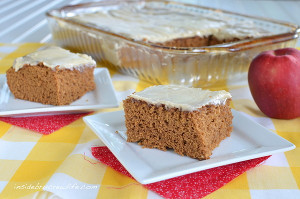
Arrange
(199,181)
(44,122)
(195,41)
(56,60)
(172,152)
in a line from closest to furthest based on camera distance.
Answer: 1. (199,181)
2. (172,152)
3. (44,122)
4. (56,60)
5. (195,41)

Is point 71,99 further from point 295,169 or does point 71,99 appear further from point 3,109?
point 295,169

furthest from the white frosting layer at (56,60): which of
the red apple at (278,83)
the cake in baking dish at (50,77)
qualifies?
the red apple at (278,83)

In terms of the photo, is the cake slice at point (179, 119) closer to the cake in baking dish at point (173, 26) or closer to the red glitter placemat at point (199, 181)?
the red glitter placemat at point (199, 181)

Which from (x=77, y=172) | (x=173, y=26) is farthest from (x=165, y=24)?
(x=77, y=172)

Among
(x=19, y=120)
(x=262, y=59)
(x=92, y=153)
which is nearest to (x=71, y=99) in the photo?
(x=19, y=120)

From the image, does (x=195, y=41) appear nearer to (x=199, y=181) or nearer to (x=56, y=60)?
(x=56, y=60)

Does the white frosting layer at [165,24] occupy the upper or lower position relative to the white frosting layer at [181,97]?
lower

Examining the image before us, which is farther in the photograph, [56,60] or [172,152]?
[56,60]
